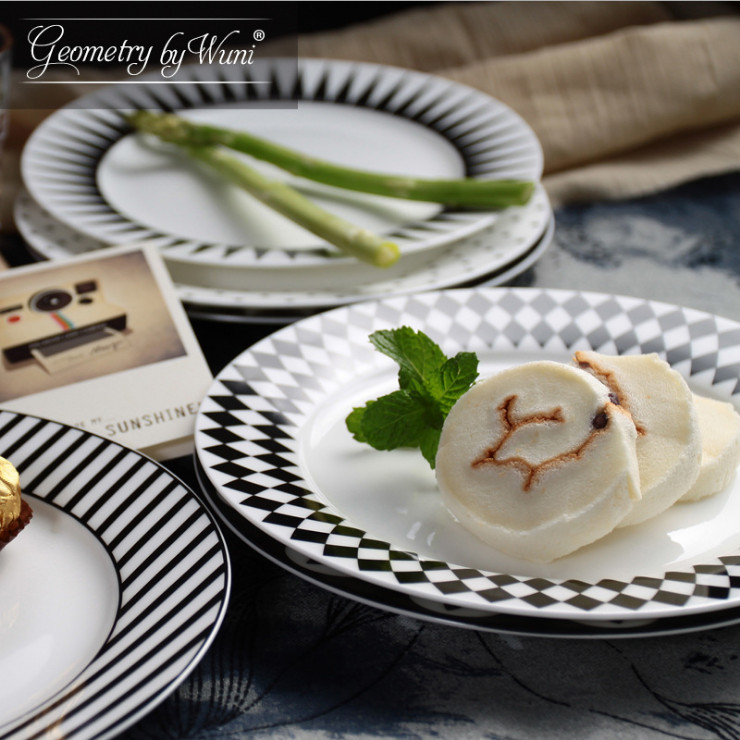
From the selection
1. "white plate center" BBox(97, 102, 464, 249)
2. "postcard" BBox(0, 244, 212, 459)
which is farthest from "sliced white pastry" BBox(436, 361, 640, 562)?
"white plate center" BBox(97, 102, 464, 249)

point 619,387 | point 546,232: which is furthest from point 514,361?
point 546,232

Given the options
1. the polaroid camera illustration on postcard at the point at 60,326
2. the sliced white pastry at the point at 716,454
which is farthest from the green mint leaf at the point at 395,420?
the polaroid camera illustration on postcard at the point at 60,326

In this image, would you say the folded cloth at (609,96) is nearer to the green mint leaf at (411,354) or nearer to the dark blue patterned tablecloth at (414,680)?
the green mint leaf at (411,354)

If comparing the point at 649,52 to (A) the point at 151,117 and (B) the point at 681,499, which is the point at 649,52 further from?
(B) the point at 681,499

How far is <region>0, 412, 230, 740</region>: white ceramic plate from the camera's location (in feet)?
2.33

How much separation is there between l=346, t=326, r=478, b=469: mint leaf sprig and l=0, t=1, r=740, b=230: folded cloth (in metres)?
0.87

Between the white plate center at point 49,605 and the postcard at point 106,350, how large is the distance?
19cm

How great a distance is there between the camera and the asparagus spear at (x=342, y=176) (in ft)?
4.94

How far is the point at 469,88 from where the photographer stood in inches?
74.0

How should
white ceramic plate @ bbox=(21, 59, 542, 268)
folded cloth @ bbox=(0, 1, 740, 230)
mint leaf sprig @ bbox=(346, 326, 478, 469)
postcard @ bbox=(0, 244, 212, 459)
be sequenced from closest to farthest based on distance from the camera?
1. mint leaf sprig @ bbox=(346, 326, 478, 469)
2. postcard @ bbox=(0, 244, 212, 459)
3. white ceramic plate @ bbox=(21, 59, 542, 268)
4. folded cloth @ bbox=(0, 1, 740, 230)

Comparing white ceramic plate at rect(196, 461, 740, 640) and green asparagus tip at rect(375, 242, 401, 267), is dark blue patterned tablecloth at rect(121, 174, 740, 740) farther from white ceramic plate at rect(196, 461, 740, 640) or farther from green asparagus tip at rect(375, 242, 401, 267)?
green asparagus tip at rect(375, 242, 401, 267)

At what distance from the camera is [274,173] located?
67.2 inches

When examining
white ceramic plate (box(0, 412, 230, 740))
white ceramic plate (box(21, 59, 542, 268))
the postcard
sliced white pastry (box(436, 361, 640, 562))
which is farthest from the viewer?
white ceramic plate (box(21, 59, 542, 268))

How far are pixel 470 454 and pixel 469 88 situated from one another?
116 centimetres
